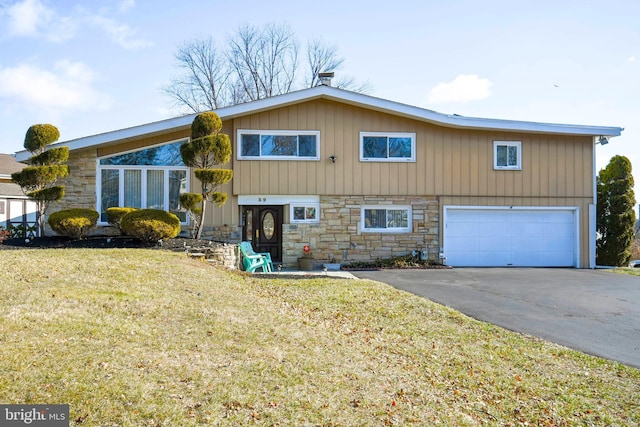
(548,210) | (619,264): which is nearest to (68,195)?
(548,210)

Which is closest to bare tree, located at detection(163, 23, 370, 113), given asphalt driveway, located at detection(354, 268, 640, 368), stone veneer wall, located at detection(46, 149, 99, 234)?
stone veneer wall, located at detection(46, 149, 99, 234)

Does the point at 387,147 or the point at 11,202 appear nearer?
the point at 387,147

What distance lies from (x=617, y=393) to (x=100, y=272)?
22.8ft

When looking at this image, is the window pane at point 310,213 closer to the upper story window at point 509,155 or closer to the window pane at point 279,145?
the window pane at point 279,145

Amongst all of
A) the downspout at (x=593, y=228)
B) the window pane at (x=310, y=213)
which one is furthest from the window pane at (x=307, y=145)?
the downspout at (x=593, y=228)

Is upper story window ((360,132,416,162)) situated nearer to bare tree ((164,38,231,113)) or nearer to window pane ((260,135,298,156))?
window pane ((260,135,298,156))

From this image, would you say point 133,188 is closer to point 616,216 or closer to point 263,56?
point 616,216

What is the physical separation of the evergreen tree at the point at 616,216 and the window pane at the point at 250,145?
1182 centimetres

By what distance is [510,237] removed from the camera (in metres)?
15.1

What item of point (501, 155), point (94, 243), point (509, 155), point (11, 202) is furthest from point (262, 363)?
point (11, 202)

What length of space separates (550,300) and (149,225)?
28.7 ft

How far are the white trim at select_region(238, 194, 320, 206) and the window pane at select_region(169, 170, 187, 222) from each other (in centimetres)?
167

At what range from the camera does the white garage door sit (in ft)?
49.0

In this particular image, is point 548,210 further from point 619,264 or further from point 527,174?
point 619,264
